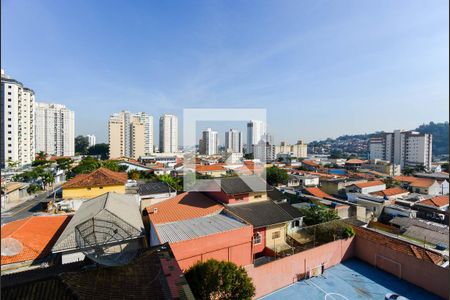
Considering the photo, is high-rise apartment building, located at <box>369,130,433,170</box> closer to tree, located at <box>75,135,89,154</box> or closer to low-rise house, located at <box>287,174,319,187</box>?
low-rise house, located at <box>287,174,319,187</box>

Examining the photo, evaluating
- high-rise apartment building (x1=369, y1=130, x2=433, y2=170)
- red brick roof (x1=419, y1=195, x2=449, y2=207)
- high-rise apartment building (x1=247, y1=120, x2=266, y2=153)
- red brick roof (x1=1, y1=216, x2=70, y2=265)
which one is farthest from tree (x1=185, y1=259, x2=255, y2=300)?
high-rise apartment building (x1=369, y1=130, x2=433, y2=170)

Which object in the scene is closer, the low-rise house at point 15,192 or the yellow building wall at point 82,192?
the yellow building wall at point 82,192

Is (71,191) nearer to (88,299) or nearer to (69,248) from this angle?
(69,248)

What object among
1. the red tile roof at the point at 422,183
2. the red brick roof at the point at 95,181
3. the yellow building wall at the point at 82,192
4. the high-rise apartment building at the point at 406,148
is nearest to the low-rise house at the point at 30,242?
the yellow building wall at the point at 82,192

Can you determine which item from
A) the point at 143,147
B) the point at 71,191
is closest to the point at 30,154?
the point at 143,147

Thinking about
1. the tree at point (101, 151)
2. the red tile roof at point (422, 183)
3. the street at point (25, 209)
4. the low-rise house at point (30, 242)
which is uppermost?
the tree at point (101, 151)

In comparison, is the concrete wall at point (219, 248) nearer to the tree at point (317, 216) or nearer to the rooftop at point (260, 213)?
the rooftop at point (260, 213)

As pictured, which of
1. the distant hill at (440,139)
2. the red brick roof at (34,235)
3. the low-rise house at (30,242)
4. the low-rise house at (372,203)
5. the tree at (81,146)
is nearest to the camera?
the distant hill at (440,139)
